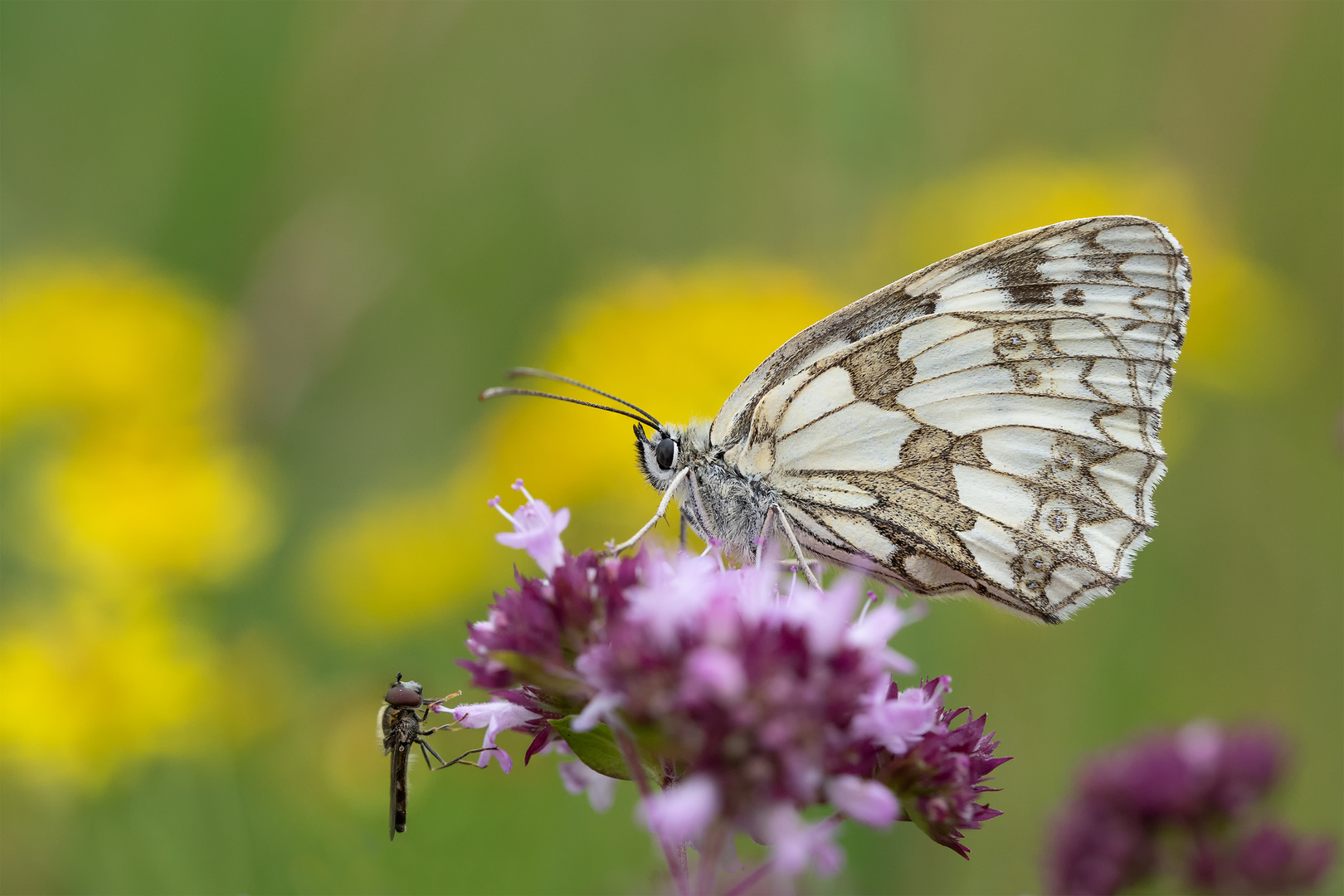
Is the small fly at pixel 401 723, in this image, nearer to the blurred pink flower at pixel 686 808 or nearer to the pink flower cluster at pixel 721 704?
the pink flower cluster at pixel 721 704

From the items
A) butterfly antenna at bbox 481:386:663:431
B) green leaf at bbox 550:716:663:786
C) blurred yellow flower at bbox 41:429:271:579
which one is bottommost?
green leaf at bbox 550:716:663:786

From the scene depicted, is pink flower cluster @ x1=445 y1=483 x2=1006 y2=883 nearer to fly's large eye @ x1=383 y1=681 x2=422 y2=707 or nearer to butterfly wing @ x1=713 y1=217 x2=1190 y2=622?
fly's large eye @ x1=383 y1=681 x2=422 y2=707

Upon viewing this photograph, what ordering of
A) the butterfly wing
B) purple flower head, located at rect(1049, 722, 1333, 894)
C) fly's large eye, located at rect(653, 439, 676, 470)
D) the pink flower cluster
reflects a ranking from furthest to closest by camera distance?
purple flower head, located at rect(1049, 722, 1333, 894), fly's large eye, located at rect(653, 439, 676, 470), the butterfly wing, the pink flower cluster

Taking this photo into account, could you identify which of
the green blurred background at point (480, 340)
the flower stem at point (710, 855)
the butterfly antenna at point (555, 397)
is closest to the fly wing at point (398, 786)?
the flower stem at point (710, 855)

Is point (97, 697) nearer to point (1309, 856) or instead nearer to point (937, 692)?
point (937, 692)

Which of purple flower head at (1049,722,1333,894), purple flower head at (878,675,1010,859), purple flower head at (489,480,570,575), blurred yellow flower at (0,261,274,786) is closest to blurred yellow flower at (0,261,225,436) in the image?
blurred yellow flower at (0,261,274,786)

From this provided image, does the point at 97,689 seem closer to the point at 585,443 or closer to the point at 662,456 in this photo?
the point at 585,443

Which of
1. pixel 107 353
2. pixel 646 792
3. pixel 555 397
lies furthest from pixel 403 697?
pixel 107 353
